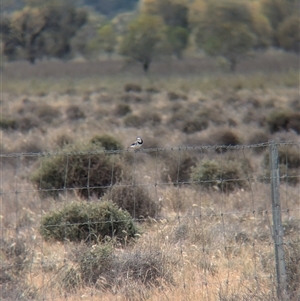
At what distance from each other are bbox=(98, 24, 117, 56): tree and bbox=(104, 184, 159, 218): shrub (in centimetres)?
6246

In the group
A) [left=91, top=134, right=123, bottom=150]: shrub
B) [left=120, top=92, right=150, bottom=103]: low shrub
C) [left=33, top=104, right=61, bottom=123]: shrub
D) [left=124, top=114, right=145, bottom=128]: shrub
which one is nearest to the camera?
[left=91, top=134, right=123, bottom=150]: shrub

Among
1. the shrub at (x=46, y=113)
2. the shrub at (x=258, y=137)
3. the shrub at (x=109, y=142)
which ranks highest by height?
the shrub at (x=109, y=142)

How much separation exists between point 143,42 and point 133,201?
161 ft

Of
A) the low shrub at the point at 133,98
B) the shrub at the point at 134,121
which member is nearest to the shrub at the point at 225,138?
the shrub at the point at 134,121

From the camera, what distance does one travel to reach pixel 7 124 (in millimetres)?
23375

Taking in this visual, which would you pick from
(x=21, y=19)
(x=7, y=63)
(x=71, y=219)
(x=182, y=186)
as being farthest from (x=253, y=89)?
(x=71, y=219)

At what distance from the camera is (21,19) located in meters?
50.2

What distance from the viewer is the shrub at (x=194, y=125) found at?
869 inches

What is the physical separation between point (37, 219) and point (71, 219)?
118 centimetres

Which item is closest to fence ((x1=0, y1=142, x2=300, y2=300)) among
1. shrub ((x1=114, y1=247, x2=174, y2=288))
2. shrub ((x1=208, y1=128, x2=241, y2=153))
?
shrub ((x1=114, y1=247, x2=174, y2=288))

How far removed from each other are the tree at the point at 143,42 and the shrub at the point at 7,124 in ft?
105

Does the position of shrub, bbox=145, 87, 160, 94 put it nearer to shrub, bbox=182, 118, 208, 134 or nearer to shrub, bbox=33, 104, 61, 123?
shrub, bbox=33, 104, 61, 123

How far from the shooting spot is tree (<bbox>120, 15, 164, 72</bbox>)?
5609 centimetres

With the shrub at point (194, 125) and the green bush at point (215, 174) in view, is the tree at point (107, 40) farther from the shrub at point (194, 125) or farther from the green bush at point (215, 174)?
the green bush at point (215, 174)
